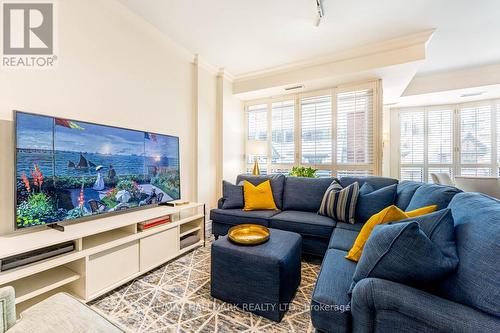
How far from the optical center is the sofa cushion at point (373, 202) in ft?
7.73

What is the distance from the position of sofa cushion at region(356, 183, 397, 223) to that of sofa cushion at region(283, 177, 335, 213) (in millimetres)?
512

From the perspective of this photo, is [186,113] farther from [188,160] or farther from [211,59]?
[211,59]

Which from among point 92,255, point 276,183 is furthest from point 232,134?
point 92,255

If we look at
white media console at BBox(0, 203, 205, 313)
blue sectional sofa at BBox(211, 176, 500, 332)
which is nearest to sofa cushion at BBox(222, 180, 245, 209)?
white media console at BBox(0, 203, 205, 313)

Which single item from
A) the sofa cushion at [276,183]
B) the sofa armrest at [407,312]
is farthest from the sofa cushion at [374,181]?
the sofa armrest at [407,312]

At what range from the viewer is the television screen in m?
1.55

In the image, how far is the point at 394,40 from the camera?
9.64 ft

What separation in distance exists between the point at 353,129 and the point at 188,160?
2806mm

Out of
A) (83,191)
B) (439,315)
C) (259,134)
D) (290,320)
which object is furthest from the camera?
(259,134)

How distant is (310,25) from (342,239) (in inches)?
98.1

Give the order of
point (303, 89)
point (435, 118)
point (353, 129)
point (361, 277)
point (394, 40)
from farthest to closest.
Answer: point (435, 118) → point (303, 89) → point (353, 129) → point (394, 40) → point (361, 277)

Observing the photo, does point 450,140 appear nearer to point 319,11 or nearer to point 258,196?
point 319,11

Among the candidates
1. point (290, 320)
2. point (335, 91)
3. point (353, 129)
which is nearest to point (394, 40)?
point (335, 91)

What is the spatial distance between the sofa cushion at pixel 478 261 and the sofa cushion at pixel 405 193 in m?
1.10
